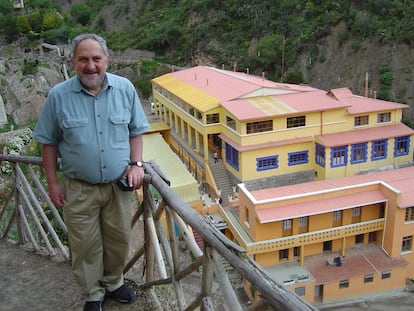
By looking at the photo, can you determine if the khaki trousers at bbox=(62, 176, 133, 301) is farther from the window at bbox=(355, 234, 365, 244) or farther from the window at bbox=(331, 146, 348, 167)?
the window at bbox=(331, 146, 348, 167)

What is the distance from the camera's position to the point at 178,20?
4556cm

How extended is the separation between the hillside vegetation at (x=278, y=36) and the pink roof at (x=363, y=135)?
9.00m

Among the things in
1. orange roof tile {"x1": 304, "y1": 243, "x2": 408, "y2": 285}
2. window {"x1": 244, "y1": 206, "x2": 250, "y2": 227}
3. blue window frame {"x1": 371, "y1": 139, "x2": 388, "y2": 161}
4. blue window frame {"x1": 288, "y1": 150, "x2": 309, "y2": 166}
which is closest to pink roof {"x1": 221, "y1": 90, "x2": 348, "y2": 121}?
blue window frame {"x1": 288, "y1": 150, "x2": 309, "y2": 166}

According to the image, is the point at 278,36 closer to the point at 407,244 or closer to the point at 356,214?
the point at 356,214

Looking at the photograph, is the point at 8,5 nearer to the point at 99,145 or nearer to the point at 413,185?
the point at 413,185

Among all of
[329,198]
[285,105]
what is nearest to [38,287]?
[329,198]

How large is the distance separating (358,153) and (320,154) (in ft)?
5.31

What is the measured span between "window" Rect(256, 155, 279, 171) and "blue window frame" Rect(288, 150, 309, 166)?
59 centimetres

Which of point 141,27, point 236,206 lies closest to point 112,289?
point 236,206

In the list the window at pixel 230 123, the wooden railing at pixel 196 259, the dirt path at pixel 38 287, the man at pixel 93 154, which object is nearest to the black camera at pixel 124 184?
the man at pixel 93 154

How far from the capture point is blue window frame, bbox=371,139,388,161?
18087 millimetres

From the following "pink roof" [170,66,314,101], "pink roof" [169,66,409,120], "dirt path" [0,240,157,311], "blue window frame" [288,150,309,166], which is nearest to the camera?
"dirt path" [0,240,157,311]

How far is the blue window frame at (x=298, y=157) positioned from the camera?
1791cm

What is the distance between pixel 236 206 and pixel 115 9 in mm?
44956
